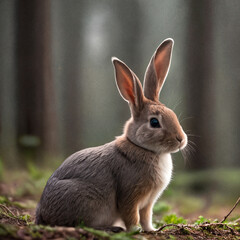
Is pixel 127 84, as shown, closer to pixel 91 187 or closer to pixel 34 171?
pixel 91 187

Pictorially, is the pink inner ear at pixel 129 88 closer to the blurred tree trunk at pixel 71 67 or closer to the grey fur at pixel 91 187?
the grey fur at pixel 91 187

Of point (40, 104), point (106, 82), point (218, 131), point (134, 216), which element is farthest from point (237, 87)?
point (134, 216)

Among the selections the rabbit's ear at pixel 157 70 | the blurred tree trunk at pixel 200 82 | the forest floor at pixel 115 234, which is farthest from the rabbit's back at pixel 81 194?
the blurred tree trunk at pixel 200 82

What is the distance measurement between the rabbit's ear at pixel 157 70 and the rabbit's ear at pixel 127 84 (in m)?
0.22

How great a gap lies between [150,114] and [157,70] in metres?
0.74

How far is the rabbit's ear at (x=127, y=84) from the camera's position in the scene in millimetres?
3494

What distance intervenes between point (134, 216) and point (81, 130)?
17.3 ft

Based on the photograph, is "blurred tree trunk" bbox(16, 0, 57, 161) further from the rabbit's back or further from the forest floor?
the rabbit's back

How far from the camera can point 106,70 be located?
24.0ft

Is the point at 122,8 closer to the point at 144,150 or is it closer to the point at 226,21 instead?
the point at 226,21

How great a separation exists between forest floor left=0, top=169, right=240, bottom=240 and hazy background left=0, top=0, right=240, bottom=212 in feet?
2.11

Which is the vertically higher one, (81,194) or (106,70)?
(106,70)

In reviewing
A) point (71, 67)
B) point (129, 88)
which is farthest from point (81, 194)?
point (71, 67)

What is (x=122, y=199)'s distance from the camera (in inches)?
128
